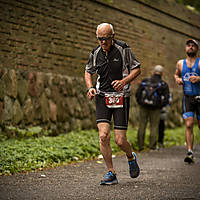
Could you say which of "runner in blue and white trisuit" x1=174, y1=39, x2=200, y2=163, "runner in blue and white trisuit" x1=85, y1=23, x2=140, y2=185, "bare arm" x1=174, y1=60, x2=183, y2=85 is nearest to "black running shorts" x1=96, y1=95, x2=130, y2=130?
"runner in blue and white trisuit" x1=85, y1=23, x2=140, y2=185

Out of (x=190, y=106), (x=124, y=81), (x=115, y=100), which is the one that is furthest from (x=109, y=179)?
→ (x=190, y=106)

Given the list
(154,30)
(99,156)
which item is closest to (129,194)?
(99,156)

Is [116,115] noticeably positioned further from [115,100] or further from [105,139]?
[105,139]

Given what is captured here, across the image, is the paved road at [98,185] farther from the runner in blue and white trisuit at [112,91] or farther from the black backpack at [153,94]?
the black backpack at [153,94]

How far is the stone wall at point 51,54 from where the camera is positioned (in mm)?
9031

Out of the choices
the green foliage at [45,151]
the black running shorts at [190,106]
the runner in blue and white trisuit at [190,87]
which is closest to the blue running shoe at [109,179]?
the green foliage at [45,151]

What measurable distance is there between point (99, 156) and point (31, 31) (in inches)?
134

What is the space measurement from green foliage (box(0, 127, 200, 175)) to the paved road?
343 mm

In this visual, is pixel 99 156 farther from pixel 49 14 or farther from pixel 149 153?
pixel 49 14

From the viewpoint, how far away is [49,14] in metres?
10.2

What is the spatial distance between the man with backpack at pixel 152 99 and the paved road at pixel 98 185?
8.05 ft

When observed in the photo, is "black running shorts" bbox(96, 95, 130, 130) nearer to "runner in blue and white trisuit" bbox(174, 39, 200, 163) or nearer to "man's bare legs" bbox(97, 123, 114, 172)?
"man's bare legs" bbox(97, 123, 114, 172)

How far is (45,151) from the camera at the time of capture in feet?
24.3

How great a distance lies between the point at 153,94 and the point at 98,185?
15.7 ft
